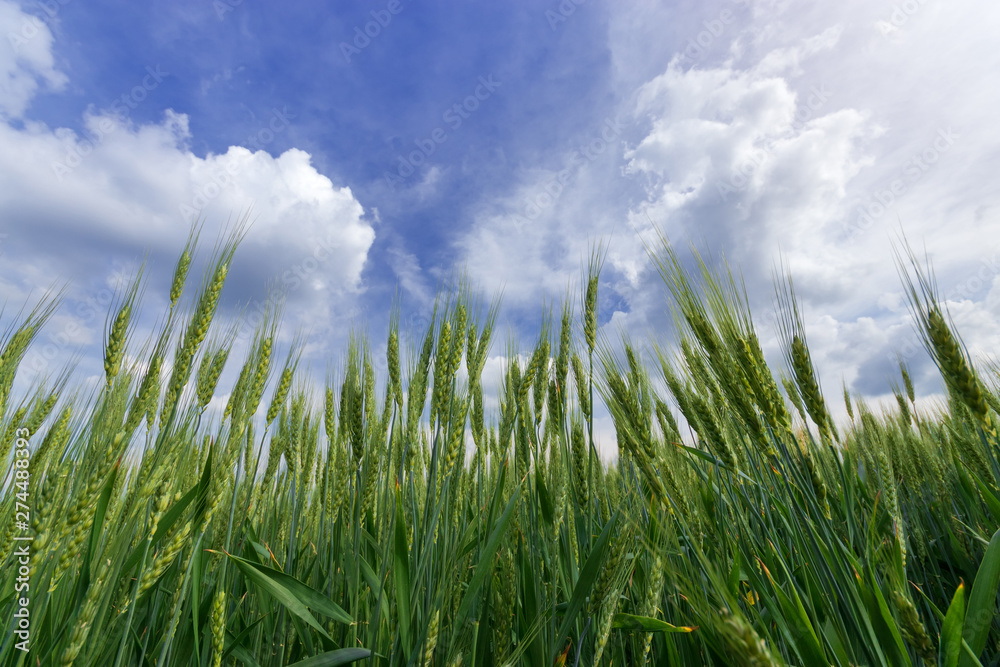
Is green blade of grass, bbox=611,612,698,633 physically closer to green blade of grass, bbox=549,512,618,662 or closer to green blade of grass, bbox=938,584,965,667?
green blade of grass, bbox=549,512,618,662

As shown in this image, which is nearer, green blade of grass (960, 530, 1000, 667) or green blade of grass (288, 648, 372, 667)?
green blade of grass (960, 530, 1000, 667)

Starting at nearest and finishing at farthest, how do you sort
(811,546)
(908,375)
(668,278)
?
1. (811,546)
2. (668,278)
3. (908,375)

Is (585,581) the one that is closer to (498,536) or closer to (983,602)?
(498,536)

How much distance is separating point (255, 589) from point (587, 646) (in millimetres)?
1547

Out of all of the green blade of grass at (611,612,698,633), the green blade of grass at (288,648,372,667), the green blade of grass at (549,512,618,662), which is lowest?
the green blade of grass at (288,648,372,667)

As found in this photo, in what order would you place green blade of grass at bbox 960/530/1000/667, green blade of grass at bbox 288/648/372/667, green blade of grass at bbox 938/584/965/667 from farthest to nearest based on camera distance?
green blade of grass at bbox 288/648/372/667
green blade of grass at bbox 960/530/1000/667
green blade of grass at bbox 938/584/965/667

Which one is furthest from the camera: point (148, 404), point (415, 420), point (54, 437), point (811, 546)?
point (54, 437)

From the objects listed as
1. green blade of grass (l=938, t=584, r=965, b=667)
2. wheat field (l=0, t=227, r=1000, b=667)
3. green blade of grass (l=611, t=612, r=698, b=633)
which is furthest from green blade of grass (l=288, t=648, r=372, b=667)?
green blade of grass (l=938, t=584, r=965, b=667)

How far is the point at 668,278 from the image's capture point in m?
1.75

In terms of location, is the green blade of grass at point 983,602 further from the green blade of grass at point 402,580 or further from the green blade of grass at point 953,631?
the green blade of grass at point 402,580

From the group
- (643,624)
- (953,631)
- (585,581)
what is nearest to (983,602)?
(953,631)

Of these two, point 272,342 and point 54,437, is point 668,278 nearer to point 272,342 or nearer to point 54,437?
point 272,342

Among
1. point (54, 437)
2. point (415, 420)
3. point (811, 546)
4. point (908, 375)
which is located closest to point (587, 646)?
point (811, 546)

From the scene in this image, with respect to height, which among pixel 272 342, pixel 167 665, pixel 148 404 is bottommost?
pixel 167 665
